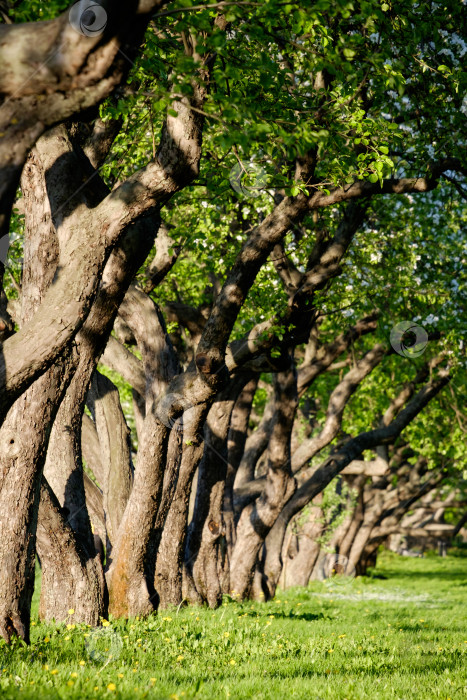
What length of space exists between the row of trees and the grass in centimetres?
74

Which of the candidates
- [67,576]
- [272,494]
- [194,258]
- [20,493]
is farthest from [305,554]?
[20,493]

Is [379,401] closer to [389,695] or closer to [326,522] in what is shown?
[326,522]

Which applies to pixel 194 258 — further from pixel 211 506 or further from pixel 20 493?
pixel 20 493

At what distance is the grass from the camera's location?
5266mm

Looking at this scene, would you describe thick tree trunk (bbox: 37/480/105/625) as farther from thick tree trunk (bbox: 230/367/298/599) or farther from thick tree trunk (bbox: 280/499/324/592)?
thick tree trunk (bbox: 280/499/324/592)

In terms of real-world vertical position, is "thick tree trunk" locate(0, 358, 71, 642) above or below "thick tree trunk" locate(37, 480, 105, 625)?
above

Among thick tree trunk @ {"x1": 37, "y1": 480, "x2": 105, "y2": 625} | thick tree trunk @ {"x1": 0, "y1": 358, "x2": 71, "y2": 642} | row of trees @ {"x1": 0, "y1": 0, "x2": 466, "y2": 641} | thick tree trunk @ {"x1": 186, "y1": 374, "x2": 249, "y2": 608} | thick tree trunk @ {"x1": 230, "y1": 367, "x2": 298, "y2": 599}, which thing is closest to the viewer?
row of trees @ {"x1": 0, "y1": 0, "x2": 466, "y2": 641}

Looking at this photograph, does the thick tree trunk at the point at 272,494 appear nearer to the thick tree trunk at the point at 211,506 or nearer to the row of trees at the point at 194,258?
the row of trees at the point at 194,258

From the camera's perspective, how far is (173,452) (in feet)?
33.9

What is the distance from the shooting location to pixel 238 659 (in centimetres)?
708

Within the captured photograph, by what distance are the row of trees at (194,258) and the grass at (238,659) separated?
0.74 metres

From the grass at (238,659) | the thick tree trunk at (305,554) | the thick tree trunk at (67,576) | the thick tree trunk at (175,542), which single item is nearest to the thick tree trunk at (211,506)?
the grass at (238,659)

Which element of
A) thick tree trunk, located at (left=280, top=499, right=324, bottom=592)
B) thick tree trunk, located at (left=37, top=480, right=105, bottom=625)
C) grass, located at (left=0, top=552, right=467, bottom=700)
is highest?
thick tree trunk, located at (left=37, top=480, right=105, bottom=625)

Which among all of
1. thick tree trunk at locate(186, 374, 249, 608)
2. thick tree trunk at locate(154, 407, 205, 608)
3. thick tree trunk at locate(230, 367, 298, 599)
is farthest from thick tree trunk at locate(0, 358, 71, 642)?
thick tree trunk at locate(230, 367, 298, 599)
